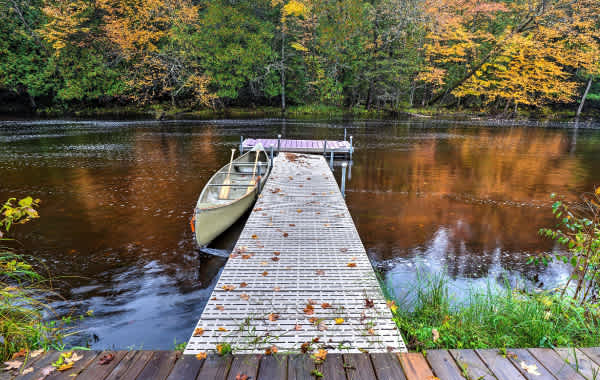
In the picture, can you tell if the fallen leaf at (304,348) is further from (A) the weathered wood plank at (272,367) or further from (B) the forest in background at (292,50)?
(B) the forest in background at (292,50)

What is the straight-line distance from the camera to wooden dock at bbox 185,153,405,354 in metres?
3.11

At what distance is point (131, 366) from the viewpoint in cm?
277

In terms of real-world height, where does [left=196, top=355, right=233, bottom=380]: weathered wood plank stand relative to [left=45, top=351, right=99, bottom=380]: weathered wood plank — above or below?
above

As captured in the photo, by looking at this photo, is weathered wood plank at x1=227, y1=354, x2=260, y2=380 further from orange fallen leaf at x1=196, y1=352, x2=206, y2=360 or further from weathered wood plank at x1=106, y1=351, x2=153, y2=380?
weathered wood plank at x1=106, y1=351, x2=153, y2=380

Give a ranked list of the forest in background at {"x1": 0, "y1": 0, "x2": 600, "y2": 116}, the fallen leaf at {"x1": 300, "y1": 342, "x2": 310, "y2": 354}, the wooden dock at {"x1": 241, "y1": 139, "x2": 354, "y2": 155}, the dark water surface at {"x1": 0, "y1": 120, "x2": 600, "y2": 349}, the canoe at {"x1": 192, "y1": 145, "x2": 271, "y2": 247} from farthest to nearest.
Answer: the forest in background at {"x1": 0, "y1": 0, "x2": 600, "y2": 116}, the wooden dock at {"x1": 241, "y1": 139, "x2": 354, "y2": 155}, the canoe at {"x1": 192, "y1": 145, "x2": 271, "y2": 247}, the dark water surface at {"x1": 0, "y1": 120, "x2": 600, "y2": 349}, the fallen leaf at {"x1": 300, "y1": 342, "x2": 310, "y2": 354}

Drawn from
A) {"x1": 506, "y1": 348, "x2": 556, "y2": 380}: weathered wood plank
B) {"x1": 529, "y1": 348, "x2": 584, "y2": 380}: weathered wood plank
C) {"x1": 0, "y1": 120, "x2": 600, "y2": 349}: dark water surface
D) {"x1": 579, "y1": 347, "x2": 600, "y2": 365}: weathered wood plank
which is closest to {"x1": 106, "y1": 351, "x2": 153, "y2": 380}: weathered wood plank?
{"x1": 0, "y1": 120, "x2": 600, "y2": 349}: dark water surface

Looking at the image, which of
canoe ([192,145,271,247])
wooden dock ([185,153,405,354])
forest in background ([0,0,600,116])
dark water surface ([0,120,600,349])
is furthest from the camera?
forest in background ([0,0,600,116])

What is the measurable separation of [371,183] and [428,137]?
12.9 meters

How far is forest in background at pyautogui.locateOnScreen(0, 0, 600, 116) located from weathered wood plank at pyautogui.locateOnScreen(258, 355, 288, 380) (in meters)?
33.5

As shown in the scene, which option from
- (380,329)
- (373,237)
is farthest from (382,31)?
(380,329)

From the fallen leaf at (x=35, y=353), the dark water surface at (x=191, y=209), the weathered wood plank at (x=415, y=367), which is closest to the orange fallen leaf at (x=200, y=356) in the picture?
the fallen leaf at (x=35, y=353)

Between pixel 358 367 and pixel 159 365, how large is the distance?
1.63m

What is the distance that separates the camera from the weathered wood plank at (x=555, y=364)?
2668 millimetres

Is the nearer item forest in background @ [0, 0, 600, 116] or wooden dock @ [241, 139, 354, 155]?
wooden dock @ [241, 139, 354, 155]
